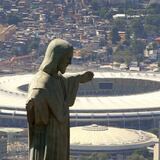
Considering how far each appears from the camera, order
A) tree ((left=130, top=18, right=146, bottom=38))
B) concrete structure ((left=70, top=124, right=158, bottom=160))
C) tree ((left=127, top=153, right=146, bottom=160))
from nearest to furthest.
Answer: tree ((left=127, top=153, right=146, bottom=160)) → concrete structure ((left=70, top=124, right=158, bottom=160)) → tree ((left=130, top=18, right=146, bottom=38))

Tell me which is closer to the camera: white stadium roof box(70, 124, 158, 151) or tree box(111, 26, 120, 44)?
white stadium roof box(70, 124, 158, 151)

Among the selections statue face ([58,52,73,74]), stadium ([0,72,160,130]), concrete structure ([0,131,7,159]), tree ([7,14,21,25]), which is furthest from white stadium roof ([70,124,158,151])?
tree ([7,14,21,25])

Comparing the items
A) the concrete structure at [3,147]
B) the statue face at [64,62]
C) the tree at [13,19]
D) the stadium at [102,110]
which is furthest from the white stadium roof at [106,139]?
the tree at [13,19]

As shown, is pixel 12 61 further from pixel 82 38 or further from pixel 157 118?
pixel 157 118

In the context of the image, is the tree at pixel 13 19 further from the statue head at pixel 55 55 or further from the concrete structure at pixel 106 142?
the statue head at pixel 55 55

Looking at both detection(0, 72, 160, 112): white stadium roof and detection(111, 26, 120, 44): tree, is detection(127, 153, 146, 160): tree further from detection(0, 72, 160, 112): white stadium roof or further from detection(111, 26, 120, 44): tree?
detection(111, 26, 120, 44): tree
